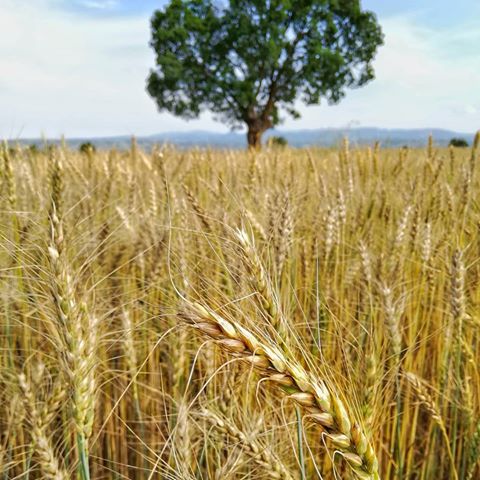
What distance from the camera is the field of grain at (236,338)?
2.78ft

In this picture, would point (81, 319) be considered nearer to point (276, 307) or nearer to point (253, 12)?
point (276, 307)

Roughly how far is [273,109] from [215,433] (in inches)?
1071

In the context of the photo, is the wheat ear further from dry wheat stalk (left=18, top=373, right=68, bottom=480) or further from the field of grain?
dry wheat stalk (left=18, top=373, right=68, bottom=480)

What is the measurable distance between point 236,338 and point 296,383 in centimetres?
10

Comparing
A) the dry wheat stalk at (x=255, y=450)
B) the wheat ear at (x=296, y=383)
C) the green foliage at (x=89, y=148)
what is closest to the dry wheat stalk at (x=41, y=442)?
the dry wheat stalk at (x=255, y=450)

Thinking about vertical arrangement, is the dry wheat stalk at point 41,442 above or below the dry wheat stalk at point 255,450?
below

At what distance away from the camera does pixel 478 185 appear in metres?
3.00

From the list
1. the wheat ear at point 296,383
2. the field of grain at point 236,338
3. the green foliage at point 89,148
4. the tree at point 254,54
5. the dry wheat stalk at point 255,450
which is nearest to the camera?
the wheat ear at point 296,383

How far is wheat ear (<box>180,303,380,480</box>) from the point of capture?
2.13 ft

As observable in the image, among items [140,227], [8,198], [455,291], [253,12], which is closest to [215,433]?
[455,291]

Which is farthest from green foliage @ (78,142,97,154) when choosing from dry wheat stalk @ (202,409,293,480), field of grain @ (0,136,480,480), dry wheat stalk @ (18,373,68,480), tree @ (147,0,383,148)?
tree @ (147,0,383,148)

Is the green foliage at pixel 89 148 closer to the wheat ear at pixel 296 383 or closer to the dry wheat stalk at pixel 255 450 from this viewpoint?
the dry wheat stalk at pixel 255 450

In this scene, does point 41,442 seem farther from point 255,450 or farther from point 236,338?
point 236,338

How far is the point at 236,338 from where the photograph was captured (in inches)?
25.6
